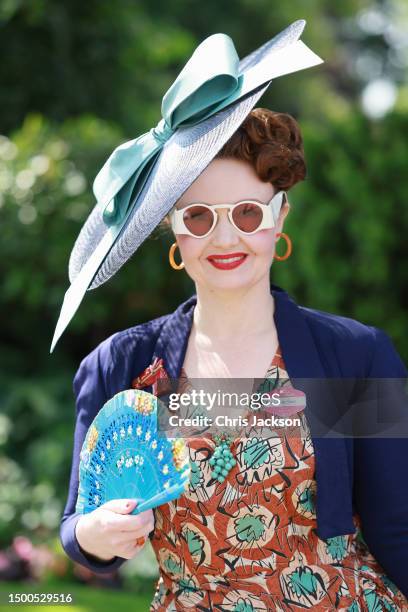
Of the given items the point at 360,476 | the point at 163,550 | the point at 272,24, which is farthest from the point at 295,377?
the point at 272,24

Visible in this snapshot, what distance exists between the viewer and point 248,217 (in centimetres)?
200

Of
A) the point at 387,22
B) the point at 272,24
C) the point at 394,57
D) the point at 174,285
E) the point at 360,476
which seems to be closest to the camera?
the point at 360,476

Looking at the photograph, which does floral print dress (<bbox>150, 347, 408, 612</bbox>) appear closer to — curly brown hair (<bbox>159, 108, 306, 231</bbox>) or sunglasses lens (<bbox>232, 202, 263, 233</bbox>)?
sunglasses lens (<bbox>232, 202, 263, 233</bbox>)

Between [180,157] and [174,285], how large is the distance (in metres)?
3.88

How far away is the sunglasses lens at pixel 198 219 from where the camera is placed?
6.55 feet

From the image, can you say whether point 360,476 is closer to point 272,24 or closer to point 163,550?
point 163,550

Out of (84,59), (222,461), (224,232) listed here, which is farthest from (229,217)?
(84,59)

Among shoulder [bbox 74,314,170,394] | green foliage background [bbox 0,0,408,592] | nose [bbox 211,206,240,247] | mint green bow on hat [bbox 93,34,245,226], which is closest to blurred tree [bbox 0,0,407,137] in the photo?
green foliage background [bbox 0,0,408,592]

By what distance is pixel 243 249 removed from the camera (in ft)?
6.61

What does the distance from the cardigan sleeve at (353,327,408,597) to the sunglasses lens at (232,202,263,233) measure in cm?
41

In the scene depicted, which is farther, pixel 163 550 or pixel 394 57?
pixel 394 57

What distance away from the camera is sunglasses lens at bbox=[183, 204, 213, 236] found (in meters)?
2.00

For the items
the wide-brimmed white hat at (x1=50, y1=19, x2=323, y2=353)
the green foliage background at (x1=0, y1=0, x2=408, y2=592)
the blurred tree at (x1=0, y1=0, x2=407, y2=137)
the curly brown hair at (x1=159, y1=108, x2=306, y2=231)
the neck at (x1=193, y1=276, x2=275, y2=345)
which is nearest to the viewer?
the wide-brimmed white hat at (x1=50, y1=19, x2=323, y2=353)

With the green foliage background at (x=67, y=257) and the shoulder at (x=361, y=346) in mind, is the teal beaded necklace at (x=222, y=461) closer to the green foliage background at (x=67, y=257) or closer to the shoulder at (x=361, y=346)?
the shoulder at (x=361, y=346)
